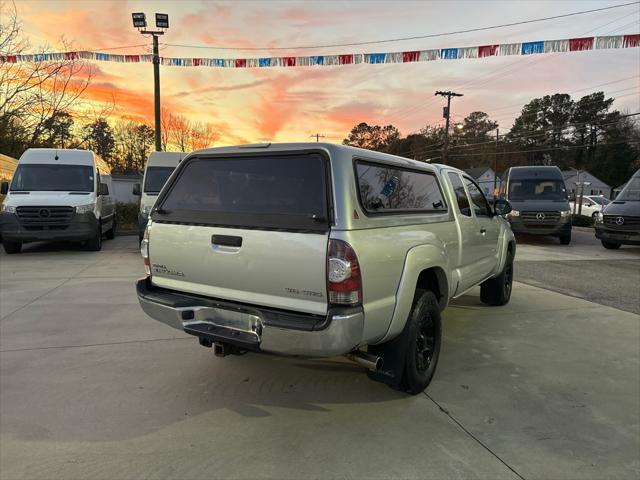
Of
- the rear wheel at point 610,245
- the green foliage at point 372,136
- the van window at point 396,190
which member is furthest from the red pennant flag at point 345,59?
the green foliage at point 372,136

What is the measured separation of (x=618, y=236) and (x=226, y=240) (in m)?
12.4

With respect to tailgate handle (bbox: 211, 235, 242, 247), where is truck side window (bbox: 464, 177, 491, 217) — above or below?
above

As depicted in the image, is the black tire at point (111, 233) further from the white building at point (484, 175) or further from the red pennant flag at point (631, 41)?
the white building at point (484, 175)

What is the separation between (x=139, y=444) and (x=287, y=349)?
1099 mm

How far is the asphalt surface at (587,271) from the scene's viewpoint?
7016 millimetres

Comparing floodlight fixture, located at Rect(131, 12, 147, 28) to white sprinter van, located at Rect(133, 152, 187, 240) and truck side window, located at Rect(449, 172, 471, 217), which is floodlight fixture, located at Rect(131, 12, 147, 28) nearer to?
white sprinter van, located at Rect(133, 152, 187, 240)

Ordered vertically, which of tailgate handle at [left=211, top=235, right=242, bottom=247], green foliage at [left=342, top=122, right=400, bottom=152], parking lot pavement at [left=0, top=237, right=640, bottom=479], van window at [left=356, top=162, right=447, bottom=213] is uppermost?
green foliage at [left=342, top=122, right=400, bottom=152]

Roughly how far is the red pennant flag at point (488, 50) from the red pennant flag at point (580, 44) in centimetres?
193

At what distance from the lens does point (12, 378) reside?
3664 millimetres

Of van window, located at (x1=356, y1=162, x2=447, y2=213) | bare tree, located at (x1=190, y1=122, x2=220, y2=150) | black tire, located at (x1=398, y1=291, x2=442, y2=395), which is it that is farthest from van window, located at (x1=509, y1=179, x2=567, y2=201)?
bare tree, located at (x1=190, y1=122, x2=220, y2=150)

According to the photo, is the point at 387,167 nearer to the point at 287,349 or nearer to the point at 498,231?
the point at 287,349

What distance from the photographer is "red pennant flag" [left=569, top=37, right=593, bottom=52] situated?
38.6 feet

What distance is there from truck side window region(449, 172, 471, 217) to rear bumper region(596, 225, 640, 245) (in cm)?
931

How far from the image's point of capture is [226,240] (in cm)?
298
